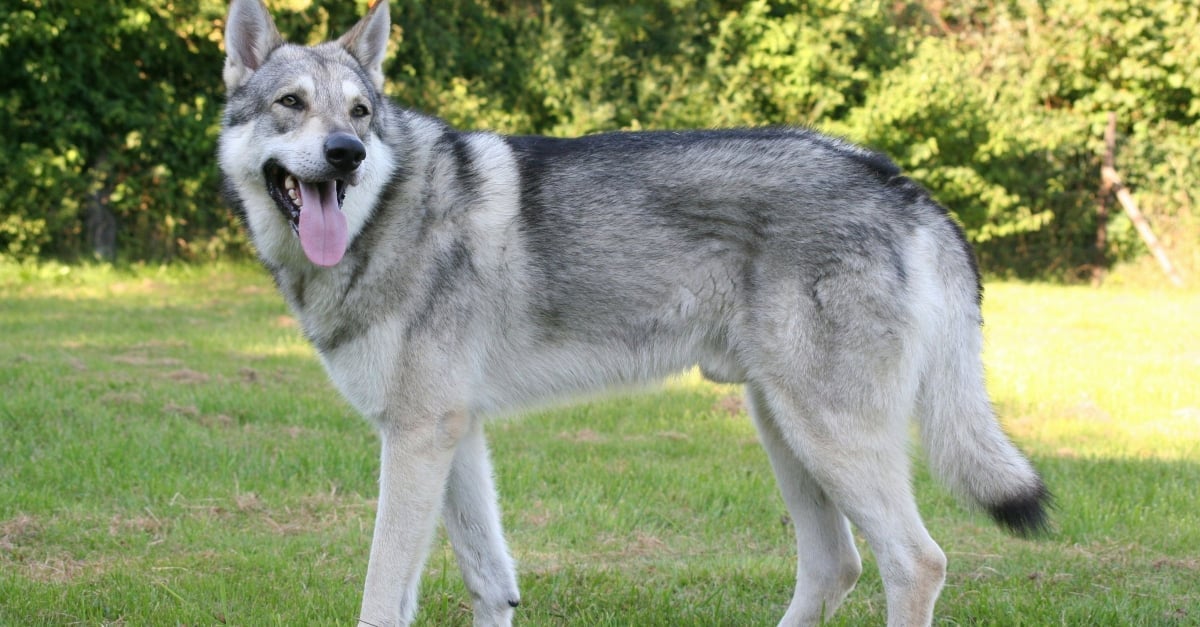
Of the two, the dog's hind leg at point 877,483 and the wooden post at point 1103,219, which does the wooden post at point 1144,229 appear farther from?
the dog's hind leg at point 877,483

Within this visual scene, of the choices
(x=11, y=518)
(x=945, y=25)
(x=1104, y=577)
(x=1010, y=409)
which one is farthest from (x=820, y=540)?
(x=945, y=25)

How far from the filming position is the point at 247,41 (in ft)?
13.3

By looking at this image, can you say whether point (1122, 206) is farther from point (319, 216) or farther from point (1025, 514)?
point (319, 216)

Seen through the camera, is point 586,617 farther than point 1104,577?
No

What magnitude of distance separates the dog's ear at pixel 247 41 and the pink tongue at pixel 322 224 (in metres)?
0.58

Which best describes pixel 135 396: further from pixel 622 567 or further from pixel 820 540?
pixel 820 540

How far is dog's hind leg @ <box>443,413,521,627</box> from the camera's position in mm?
4062

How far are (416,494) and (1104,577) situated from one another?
275 cm

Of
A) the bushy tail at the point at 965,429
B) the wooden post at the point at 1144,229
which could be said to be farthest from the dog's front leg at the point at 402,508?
the wooden post at the point at 1144,229

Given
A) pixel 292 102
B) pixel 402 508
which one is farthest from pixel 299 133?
pixel 402 508

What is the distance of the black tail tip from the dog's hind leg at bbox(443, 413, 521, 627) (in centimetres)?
165

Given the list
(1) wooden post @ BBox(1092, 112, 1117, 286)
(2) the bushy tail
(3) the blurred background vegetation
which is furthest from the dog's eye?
(1) wooden post @ BBox(1092, 112, 1117, 286)

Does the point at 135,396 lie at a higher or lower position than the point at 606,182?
lower

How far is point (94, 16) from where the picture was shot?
1345cm
